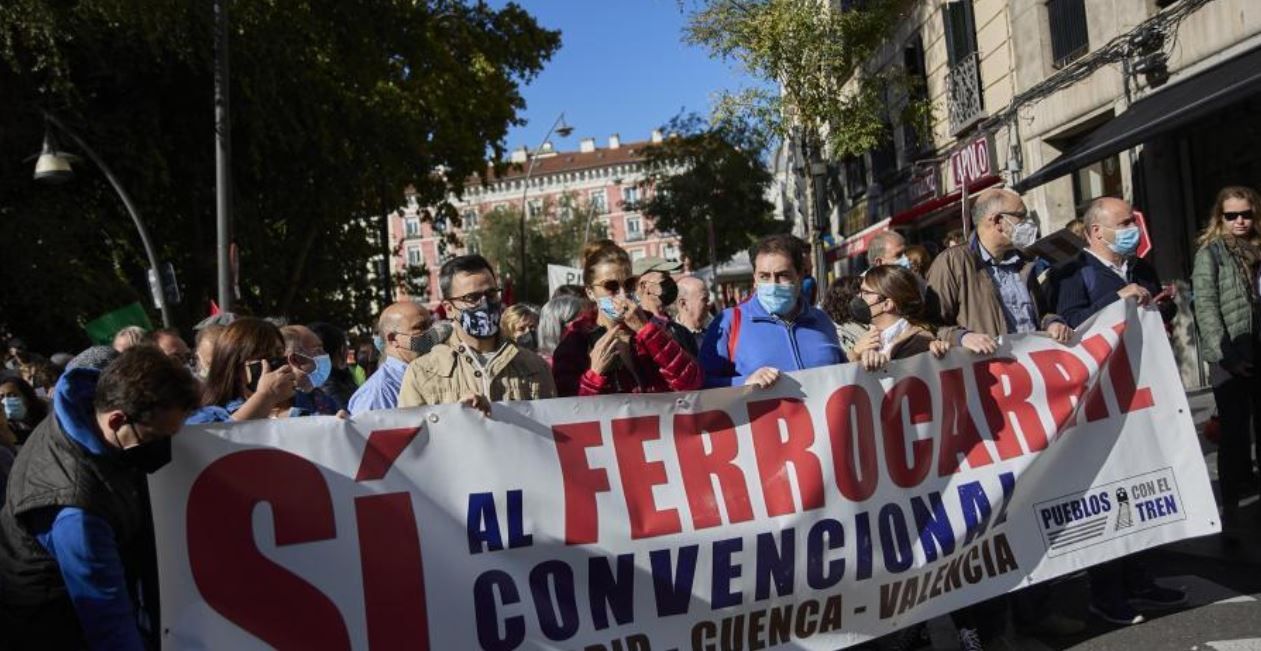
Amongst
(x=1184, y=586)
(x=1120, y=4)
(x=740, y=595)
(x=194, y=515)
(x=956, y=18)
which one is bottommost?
(x=1184, y=586)

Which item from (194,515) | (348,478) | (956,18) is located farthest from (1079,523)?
(956,18)

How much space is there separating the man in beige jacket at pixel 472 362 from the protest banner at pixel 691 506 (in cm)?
23

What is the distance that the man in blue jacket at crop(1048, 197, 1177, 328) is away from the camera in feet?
18.2

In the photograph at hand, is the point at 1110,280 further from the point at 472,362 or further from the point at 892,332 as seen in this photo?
the point at 472,362

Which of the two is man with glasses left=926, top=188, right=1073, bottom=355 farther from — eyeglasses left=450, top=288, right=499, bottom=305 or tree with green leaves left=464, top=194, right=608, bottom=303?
tree with green leaves left=464, top=194, right=608, bottom=303

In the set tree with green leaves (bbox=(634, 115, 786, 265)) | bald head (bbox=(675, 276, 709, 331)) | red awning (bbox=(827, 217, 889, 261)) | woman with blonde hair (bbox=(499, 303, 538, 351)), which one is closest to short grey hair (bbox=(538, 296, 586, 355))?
woman with blonde hair (bbox=(499, 303, 538, 351))

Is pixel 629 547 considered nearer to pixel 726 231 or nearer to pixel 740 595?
pixel 740 595

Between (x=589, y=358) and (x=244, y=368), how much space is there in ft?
4.21

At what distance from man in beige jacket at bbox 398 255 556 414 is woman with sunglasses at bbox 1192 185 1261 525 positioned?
11.9 ft

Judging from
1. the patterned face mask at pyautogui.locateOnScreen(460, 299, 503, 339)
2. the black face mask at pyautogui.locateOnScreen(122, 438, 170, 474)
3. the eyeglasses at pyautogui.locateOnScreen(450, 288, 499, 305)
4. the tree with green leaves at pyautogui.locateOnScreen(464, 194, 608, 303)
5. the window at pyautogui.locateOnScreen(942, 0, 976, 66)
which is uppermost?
the tree with green leaves at pyautogui.locateOnScreen(464, 194, 608, 303)

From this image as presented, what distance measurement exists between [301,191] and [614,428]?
19.0 m

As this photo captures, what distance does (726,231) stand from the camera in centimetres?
3775

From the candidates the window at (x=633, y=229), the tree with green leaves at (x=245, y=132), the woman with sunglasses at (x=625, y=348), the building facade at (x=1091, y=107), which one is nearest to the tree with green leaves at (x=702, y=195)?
the tree with green leaves at (x=245, y=132)

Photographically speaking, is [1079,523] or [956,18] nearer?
[1079,523]
